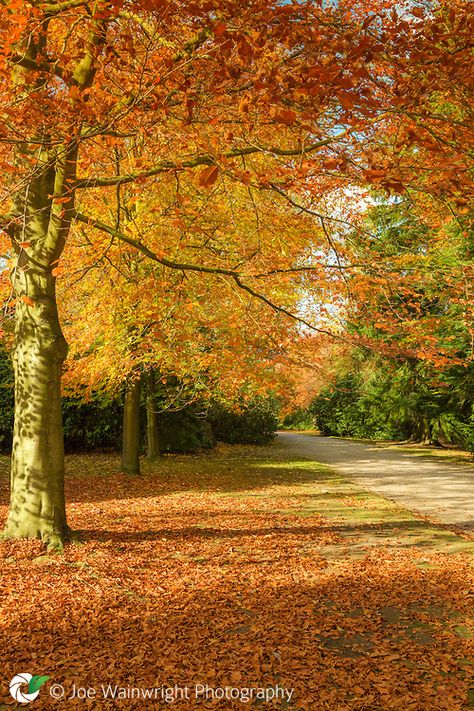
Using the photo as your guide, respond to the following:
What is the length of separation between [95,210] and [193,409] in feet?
34.9

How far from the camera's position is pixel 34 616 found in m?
4.41

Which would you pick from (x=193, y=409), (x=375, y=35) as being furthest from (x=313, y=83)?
(x=193, y=409)

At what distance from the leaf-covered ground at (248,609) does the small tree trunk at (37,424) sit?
275 mm

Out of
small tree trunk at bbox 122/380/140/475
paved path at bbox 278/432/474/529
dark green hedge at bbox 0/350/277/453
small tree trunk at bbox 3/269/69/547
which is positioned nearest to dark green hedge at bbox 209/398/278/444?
paved path at bbox 278/432/474/529

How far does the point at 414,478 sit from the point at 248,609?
10.5m

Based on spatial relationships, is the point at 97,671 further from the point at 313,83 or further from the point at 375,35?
the point at 375,35

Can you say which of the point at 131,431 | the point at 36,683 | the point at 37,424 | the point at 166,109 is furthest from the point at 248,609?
the point at 131,431

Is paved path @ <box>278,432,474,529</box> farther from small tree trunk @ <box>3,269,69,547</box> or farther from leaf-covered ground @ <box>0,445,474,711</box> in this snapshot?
small tree trunk @ <box>3,269,69,547</box>

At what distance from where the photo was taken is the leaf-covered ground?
352 cm

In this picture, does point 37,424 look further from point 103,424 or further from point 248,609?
point 103,424

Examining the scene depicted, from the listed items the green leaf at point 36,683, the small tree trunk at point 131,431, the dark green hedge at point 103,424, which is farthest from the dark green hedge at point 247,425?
the green leaf at point 36,683

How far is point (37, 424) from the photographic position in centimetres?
600

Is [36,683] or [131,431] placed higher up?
[131,431]

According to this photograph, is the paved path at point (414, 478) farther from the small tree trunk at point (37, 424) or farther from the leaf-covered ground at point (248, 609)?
the small tree trunk at point (37, 424)
